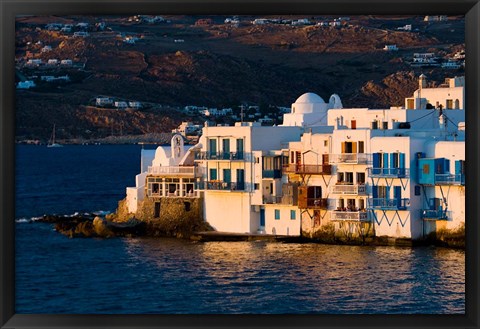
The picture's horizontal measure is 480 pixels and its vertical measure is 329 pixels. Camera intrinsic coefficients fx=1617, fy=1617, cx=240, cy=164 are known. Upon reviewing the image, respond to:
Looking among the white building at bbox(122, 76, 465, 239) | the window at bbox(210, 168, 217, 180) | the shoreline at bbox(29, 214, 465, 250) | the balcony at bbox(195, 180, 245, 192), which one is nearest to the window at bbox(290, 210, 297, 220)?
the white building at bbox(122, 76, 465, 239)

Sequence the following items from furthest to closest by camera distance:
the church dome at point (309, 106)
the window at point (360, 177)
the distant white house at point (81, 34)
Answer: the distant white house at point (81, 34) → the church dome at point (309, 106) → the window at point (360, 177)

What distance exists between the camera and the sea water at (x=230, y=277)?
25734 mm

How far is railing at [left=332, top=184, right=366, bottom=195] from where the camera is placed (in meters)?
32.6

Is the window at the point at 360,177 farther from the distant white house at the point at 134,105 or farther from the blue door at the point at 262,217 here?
the distant white house at the point at 134,105

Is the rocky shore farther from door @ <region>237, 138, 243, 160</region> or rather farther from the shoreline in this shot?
door @ <region>237, 138, 243, 160</region>

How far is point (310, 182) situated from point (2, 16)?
24.7 m

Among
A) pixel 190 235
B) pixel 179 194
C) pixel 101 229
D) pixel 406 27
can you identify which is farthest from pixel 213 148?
pixel 406 27

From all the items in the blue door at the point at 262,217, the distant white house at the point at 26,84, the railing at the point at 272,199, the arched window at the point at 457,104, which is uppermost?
the distant white house at the point at 26,84

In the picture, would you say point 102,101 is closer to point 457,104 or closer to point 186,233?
point 457,104

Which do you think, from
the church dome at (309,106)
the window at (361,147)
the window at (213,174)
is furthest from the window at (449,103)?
the window at (213,174)

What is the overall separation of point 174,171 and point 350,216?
18.9 ft

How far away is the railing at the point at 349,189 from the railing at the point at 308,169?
0.41 metres

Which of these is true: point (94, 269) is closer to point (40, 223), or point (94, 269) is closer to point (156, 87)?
point (40, 223)

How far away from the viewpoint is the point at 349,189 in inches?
1289
